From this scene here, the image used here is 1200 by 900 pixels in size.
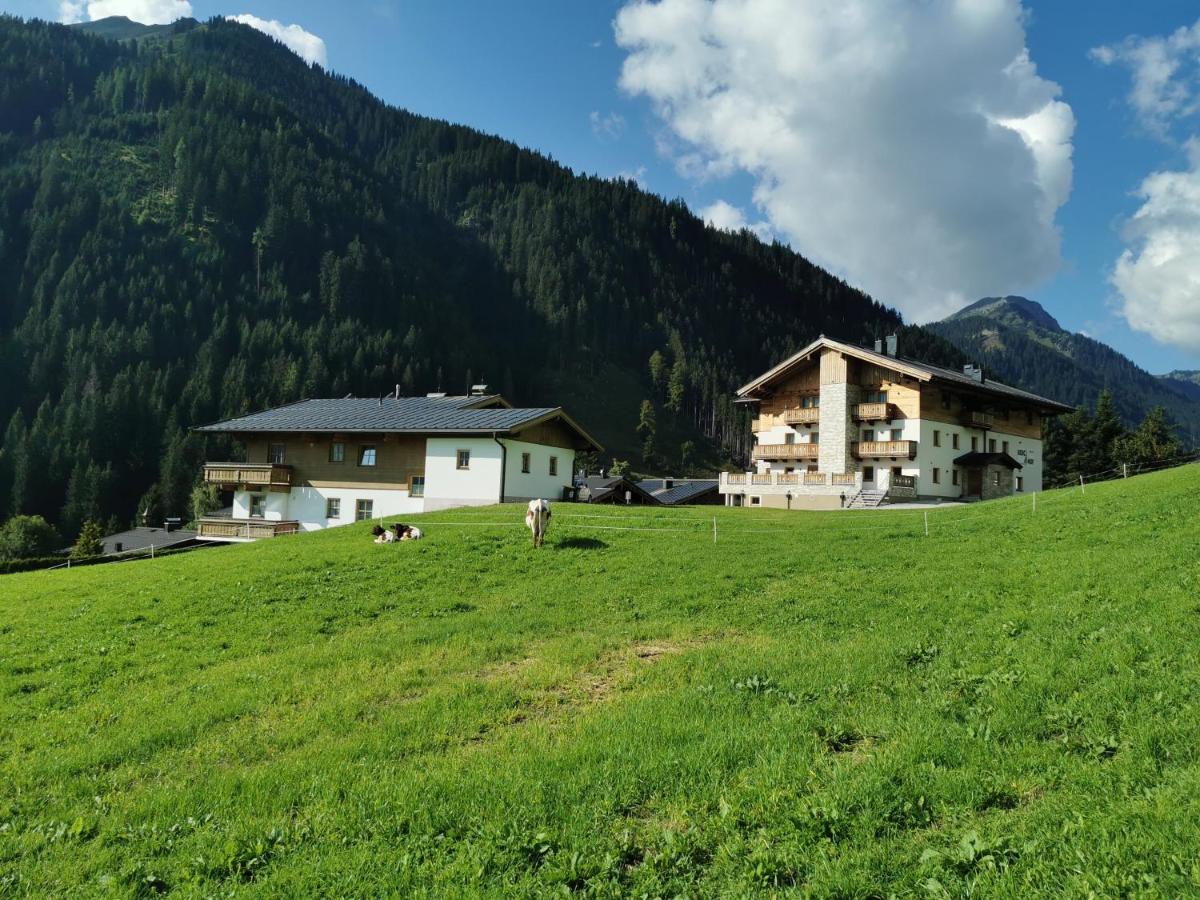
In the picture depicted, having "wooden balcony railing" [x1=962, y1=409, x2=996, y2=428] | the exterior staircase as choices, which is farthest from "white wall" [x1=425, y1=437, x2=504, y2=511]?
"wooden balcony railing" [x1=962, y1=409, x2=996, y2=428]

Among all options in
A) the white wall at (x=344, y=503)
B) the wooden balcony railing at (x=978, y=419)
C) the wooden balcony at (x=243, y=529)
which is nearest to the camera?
the white wall at (x=344, y=503)

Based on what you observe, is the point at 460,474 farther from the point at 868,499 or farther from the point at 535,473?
the point at 868,499

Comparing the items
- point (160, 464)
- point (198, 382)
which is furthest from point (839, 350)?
point (198, 382)

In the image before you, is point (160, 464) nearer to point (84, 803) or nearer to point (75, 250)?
point (75, 250)

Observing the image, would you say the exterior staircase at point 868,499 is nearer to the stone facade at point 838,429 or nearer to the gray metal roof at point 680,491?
the stone facade at point 838,429

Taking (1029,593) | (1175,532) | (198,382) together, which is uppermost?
(198,382)

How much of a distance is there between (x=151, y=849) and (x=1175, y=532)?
19.0m

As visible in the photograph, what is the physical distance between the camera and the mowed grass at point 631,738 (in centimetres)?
505

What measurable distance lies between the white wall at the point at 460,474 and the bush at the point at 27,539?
235 feet

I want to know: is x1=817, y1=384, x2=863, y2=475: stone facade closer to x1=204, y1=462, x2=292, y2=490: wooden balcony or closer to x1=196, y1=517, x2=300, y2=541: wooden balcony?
x1=196, y1=517, x2=300, y2=541: wooden balcony

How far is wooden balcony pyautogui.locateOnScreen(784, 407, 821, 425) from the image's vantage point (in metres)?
58.8

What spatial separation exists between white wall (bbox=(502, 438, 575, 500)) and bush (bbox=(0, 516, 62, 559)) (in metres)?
75.8

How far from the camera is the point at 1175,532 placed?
15.2 m

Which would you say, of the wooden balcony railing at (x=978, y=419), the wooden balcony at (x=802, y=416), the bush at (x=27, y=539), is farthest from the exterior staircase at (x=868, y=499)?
the bush at (x=27, y=539)
